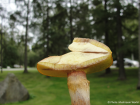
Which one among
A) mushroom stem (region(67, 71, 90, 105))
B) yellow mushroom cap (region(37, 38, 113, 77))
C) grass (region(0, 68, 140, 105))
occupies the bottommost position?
grass (region(0, 68, 140, 105))

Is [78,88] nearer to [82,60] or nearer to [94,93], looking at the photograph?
[82,60]

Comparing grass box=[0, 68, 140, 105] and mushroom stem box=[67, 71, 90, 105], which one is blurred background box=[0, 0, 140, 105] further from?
mushroom stem box=[67, 71, 90, 105]

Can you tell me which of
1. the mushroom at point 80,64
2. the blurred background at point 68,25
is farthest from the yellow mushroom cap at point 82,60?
the blurred background at point 68,25

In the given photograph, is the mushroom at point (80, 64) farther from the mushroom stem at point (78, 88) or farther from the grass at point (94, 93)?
the grass at point (94, 93)

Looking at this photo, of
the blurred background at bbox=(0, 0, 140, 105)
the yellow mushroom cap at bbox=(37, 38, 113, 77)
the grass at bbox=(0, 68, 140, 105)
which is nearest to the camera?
the yellow mushroom cap at bbox=(37, 38, 113, 77)

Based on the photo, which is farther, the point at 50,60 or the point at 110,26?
the point at 110,26

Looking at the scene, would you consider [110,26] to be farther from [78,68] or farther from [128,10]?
[78,68]

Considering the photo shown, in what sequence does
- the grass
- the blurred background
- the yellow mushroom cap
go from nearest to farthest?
the yellow mushroom cap < the grass < the blurred background

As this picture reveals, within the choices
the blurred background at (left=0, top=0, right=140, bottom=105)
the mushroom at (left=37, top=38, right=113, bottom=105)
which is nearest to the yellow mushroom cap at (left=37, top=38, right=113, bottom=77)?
the mushroom at (left=37, top=38, right=113, bottom=105)

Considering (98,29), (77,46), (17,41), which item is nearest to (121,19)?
(98,29)
